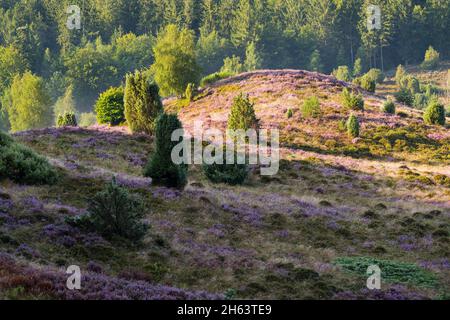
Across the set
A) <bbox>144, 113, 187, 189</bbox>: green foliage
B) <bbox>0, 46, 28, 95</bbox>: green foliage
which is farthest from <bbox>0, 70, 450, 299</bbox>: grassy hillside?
<bbox>0, 46, 28, 95</bbox>: green foliage

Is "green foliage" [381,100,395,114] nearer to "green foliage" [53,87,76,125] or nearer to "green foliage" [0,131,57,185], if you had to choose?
"green foliage" [0,131,57,185]

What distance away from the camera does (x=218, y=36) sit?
178 metres

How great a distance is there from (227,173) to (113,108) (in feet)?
101

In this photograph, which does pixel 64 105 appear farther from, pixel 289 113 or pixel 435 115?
pixel 435 115

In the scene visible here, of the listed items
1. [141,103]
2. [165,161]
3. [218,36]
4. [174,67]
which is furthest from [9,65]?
[165,161]

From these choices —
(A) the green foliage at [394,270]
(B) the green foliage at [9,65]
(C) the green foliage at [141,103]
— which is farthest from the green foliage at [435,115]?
(B) the green foliage at [9,65]

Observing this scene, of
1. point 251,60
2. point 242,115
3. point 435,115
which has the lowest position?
point 242,115

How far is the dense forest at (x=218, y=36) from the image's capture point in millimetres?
151000

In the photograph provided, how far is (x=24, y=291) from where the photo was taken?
13.7m

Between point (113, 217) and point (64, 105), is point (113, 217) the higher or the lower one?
the lower one

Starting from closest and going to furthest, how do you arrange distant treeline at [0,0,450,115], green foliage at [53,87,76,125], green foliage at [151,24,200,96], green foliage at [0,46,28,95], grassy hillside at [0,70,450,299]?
grassy hillside at [0,70,450,299] < green foliage at [151,24,200,96] < green foliage at [53,87,76,125] < green foliage at [0,46,28,95] < distant treeline at [0,0,450,115]

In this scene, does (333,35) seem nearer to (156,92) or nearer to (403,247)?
(156,92)

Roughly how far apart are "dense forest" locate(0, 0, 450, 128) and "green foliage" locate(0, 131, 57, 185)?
396ft

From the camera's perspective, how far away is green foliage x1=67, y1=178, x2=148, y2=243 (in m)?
21.2
